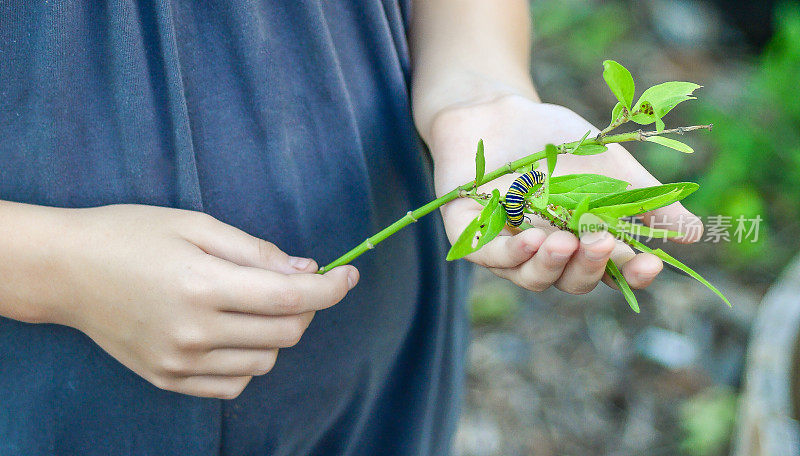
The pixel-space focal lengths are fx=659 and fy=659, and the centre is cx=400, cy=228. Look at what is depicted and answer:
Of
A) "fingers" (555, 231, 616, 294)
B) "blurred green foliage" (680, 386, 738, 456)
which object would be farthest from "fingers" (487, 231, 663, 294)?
"blurred green foliage" (680, 386, 738, 456)

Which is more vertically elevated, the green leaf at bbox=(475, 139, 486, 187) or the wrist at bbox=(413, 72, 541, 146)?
the green leaf at bbox=(475, 139, 486, 187)

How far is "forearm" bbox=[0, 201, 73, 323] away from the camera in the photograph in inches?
25.5

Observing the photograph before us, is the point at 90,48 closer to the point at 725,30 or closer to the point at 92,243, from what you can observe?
the point at 92,243

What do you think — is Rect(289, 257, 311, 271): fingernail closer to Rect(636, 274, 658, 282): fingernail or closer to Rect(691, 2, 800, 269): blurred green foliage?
Rect(636, 274, 658, 282): fingernail

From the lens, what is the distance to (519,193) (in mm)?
652

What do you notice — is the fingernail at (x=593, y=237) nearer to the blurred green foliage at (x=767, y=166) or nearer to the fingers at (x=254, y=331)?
the fingers at (x=254, y=331)

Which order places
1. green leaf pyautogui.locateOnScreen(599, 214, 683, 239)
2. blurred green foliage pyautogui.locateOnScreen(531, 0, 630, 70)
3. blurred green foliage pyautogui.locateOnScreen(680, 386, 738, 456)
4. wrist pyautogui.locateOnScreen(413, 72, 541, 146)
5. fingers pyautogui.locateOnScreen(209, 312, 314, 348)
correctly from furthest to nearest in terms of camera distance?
blurred green foliage pyautogui.locateOnScreen(531, 0, 630, 70) → blurred green foliage pyautogui.locateOnScreen(680, 386, 738, 456) → wrist pyautogui.locateOnScreen(413, 72, 541, 146) → fingers pyautogui.locateOnScreen(209, 312, 314, 348) → green leaf pyautogui.locateOnScreen(599, 214, 683, 239)

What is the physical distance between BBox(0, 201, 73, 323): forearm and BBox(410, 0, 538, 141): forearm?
48cm

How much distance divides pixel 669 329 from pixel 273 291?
1.66m

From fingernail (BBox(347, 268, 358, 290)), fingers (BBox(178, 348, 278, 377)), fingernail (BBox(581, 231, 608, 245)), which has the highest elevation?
fingernail (BBox(581, 231, 608, 245))

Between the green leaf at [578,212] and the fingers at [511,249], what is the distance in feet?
0.10

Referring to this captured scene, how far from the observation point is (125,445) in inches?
30.6

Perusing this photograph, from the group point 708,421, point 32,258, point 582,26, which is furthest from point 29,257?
point 582,26

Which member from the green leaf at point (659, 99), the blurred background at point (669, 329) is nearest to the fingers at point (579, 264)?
the green leaf at point (659, 99)
